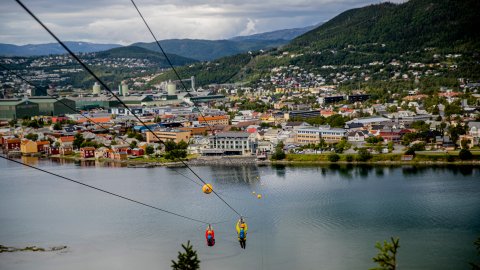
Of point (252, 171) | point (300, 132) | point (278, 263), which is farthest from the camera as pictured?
point (300, 132)

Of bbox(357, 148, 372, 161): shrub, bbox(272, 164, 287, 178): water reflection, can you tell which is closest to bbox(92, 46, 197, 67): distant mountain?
bbox(272, 164, 287, 178): water reflection

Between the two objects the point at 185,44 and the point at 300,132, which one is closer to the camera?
the point at 300,132

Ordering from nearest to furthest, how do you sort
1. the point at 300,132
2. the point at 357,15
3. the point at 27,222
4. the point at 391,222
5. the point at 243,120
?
the point at 391,222
the point at 27,222
the point at 300,132
the point at 243,120
the point at 357,15

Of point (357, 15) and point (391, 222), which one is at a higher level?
point (357, 15)

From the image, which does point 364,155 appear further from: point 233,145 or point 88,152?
point 88,152

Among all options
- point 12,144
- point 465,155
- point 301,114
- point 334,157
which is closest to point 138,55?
point 301,114

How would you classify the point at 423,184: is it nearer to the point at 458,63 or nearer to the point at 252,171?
the point at 252,171

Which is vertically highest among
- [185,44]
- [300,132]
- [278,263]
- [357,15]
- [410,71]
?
[185,44]

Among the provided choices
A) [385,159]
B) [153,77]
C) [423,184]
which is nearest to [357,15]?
[153,77]
